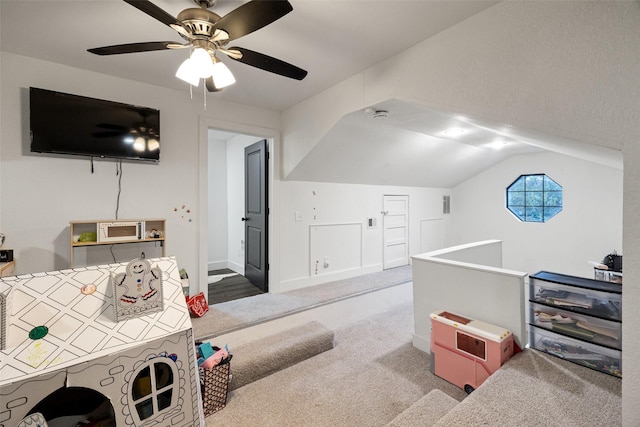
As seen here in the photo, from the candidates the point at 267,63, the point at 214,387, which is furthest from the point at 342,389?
the point at 267,63

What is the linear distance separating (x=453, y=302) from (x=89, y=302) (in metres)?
2.33

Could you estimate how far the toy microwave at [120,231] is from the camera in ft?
8.20

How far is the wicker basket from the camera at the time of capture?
5.59ft

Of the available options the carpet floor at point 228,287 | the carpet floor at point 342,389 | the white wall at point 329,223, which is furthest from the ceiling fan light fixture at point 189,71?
the carpet floor at point 228,287

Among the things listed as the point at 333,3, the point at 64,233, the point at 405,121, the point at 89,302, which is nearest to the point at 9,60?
the point at 64,233

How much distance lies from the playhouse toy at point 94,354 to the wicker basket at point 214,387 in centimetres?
40

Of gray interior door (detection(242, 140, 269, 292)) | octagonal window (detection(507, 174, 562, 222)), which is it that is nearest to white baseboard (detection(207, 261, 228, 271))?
gray interior door (detection(242, 140, 269, 292))

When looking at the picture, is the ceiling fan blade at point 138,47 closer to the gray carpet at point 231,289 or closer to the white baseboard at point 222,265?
the gray carpet at point 231,289

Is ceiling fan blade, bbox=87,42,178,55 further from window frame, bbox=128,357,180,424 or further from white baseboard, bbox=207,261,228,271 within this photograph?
white baseboard, bbox=207,261,228,271

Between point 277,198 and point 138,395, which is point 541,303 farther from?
point 277,198

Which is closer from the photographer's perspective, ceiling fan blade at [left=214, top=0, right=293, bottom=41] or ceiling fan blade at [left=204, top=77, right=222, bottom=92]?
Result: ceiling fan blade at [left=214, top=0, right=293, bottom=41]

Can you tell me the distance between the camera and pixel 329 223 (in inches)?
168

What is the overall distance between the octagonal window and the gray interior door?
15.5 feet

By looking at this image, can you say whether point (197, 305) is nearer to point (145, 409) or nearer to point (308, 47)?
point (145, 409)
